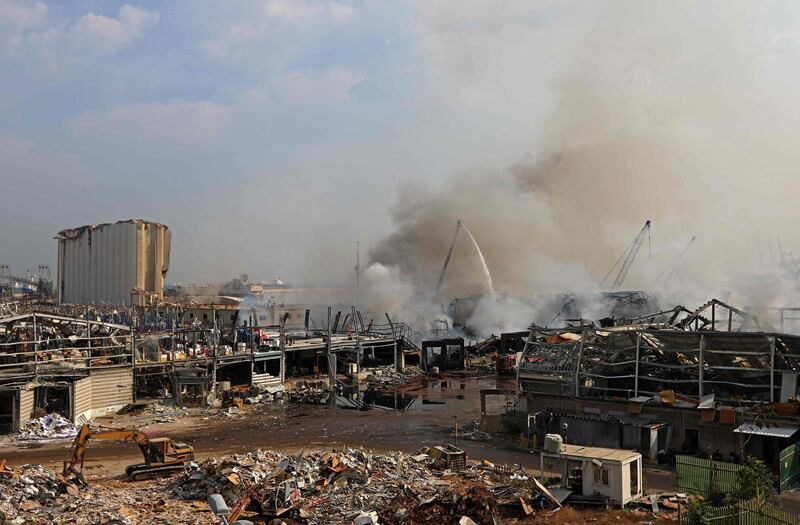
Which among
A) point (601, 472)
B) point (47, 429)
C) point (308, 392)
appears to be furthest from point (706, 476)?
point (308, 392)

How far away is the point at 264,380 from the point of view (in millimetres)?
33344

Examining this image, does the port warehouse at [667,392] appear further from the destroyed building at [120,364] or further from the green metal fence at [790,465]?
the destroyed building at [120,364]

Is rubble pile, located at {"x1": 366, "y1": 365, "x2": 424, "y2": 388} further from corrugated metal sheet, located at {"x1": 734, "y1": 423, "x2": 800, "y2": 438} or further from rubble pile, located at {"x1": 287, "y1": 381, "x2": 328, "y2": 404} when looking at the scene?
corrugated metal sheet, located at {"x1": 734, "y1": 423, "x2": 800, "y2": 438}

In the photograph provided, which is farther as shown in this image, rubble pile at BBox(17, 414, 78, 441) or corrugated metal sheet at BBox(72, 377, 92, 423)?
corrugated metal sheet at BBox(72, 377, 92, 423)

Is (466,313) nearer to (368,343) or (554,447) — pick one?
(368,343)

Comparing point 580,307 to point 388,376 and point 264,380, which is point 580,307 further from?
point 264,380

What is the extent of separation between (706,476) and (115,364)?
22570 mm

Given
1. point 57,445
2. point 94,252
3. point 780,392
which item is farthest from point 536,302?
point 57,445

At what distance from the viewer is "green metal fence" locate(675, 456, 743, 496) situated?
14031 millimetres

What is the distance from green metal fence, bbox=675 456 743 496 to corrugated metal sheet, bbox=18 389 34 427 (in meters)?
20.4

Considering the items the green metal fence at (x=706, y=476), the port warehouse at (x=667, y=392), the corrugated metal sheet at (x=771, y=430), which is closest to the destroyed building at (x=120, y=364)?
A: the port warehouse at (x=667, y=392)

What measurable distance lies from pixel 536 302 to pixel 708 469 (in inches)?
2279

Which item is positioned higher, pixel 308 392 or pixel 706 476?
Result: pixel 706 476

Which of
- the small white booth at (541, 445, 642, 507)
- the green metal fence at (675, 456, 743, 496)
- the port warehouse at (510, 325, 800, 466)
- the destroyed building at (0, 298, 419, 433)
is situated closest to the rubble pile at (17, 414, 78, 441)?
the destroyed building at (0, 298, 419, 433)
